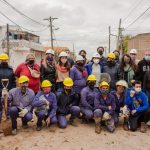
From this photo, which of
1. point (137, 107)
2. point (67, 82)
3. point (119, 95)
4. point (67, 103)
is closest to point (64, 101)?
point (67, 103)

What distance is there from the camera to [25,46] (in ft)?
133

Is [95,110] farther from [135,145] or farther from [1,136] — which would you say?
[1,136]

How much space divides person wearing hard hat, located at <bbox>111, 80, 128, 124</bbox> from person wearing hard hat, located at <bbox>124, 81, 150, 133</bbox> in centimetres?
15

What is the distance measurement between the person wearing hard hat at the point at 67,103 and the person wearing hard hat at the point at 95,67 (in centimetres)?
82

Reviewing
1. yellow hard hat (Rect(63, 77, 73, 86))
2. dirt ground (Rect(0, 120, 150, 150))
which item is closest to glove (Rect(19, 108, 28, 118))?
dirt ground (Rect(0, 120, 150, 150))

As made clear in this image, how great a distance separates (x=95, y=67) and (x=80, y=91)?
0.85m

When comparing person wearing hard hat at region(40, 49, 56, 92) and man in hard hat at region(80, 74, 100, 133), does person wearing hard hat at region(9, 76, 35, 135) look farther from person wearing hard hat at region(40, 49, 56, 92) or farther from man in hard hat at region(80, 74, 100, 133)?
man in hard hat at region(80, 74, 100, 133)

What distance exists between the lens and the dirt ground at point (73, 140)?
7.17 metres

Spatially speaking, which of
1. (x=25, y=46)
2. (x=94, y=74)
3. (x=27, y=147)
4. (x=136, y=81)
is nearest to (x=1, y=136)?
(x=27, y=147)

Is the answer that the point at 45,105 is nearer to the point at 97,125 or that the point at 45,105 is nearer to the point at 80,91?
the point at 80,91

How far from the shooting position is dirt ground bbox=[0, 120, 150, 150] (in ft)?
23.5

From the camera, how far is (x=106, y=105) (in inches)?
332

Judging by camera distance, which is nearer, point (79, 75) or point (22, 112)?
point (22, 112)

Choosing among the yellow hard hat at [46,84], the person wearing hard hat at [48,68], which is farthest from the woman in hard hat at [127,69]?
the yellow hard hat at [46,84]
